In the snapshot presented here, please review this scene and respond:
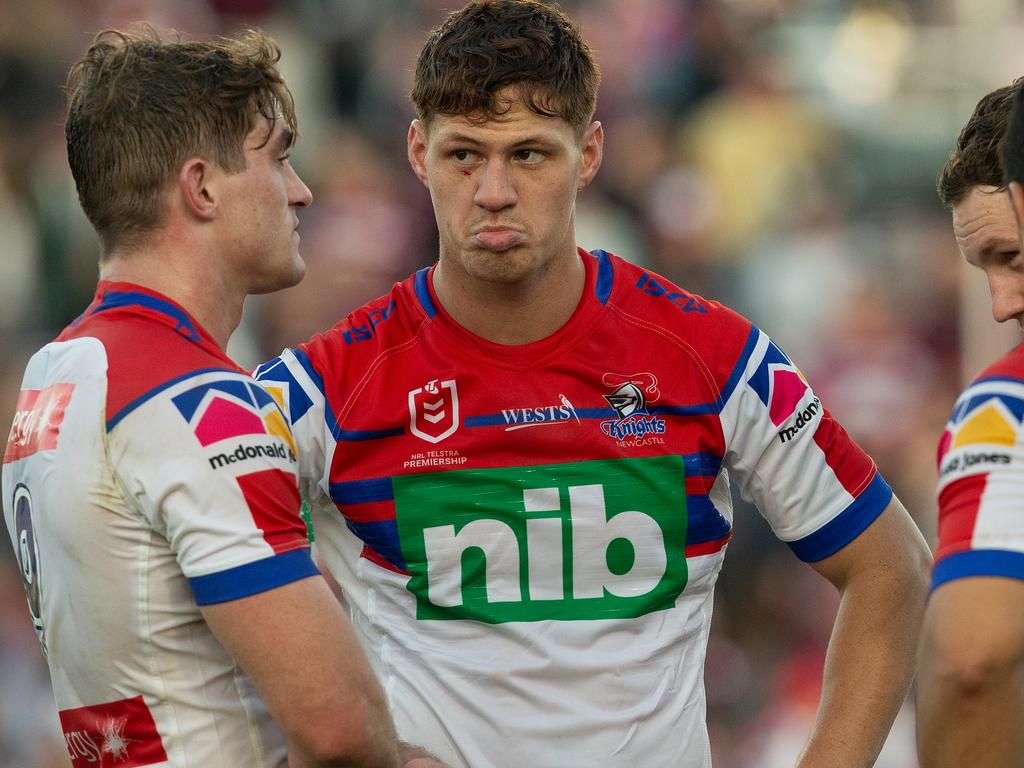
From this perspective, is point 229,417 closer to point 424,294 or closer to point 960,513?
point 424,294

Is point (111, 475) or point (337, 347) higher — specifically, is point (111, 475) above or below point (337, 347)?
below

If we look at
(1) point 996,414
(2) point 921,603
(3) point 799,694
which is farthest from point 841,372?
(1) point 996,414

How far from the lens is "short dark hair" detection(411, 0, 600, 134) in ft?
10.6

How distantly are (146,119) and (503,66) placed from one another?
0.85 metres

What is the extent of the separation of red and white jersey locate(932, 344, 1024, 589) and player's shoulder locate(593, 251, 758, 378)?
885mm

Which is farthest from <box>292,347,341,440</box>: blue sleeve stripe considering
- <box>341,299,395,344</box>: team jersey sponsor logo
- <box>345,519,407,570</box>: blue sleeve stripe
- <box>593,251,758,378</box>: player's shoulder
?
<box>593,251,758,378</box>: player's shoulder

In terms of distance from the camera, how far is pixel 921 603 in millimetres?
3379

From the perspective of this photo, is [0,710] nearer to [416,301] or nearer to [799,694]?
[799,694]

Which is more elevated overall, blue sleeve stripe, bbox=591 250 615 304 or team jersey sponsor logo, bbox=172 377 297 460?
blue sleeve stripe, bbox=591 250 615 304

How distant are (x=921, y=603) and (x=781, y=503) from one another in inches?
16.1

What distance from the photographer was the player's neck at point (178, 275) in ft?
9.13

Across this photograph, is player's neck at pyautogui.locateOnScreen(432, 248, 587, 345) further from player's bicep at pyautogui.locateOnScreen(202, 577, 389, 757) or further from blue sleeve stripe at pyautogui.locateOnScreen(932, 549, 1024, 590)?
blue sleeve stripe at pyautogui.locateOnScreen(932, 549, 1024, 590)

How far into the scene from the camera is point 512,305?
3.38m

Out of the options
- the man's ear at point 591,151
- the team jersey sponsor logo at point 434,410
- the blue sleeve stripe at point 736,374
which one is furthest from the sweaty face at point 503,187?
the blue sleeve stripe at point 736,374
